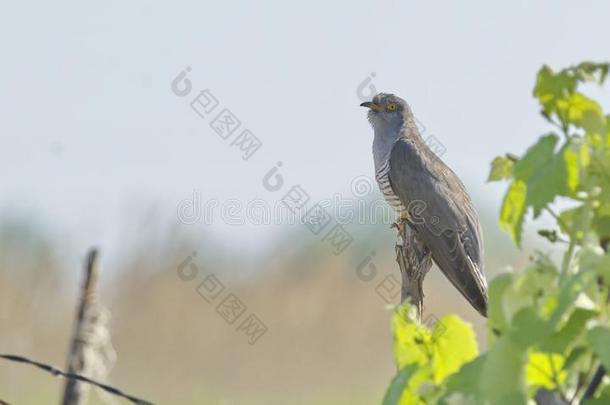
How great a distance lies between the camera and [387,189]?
6.64 metres

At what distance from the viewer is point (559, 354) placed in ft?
3.59

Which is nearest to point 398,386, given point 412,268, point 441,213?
point 412,268

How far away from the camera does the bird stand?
19.3 ft

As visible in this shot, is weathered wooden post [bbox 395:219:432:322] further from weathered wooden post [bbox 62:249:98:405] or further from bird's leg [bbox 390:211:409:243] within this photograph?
weathered wooden post [bbox 62:249:98:405]

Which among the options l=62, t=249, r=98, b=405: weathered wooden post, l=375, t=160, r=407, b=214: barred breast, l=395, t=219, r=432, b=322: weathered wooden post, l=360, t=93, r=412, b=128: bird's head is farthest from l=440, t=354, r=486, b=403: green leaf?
l=360, t=93, r=412, b=128: bird's head

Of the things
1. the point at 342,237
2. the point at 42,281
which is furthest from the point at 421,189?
the point at 42,281

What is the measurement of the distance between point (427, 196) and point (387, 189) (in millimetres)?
358

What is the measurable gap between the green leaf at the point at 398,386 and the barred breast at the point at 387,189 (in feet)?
17.2

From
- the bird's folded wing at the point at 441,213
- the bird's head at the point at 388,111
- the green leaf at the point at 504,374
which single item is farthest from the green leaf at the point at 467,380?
the bird's head at the point at 388,111

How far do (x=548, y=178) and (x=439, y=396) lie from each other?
10.7 inches

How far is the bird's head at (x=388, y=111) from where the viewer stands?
7.24 meters

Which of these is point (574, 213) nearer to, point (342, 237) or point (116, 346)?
point (342, 237)

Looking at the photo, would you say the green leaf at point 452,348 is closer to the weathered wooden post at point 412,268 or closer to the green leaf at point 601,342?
the green leaf at point 601,342

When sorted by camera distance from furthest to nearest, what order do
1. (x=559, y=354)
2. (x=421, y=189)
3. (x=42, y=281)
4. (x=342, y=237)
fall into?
(x=42, y=281)
(x=342, y=237)
(x=421, y=189)
(x=559, y=354)
